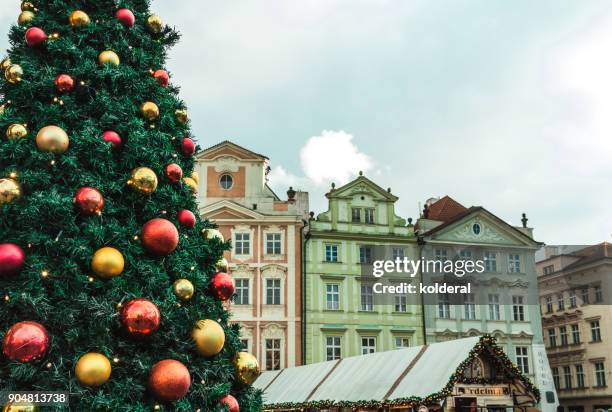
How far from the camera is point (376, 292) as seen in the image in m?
26.1

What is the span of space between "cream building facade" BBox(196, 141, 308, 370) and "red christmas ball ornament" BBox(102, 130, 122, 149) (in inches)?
772

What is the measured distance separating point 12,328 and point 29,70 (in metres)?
2.09

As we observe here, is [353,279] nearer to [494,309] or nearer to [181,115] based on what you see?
[494,309]

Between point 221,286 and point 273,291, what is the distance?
2009 centimetres

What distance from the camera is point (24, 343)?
416 cm

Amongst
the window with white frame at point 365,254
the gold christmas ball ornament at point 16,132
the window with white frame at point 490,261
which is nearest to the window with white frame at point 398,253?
the window with white frame at point 365,254

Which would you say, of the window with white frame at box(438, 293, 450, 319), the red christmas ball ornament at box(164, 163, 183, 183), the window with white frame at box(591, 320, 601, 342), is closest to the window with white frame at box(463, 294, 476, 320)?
the window with white frame at box(438, 293, 450, 319)

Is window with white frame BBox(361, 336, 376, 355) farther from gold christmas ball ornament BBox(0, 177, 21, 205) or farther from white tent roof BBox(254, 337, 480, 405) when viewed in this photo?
gold christmas ball ornament BBox(0, 177, 21, 205)

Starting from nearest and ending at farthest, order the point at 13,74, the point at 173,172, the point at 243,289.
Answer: the point at 13,74 → the point at 173,172 → the point at 243,289

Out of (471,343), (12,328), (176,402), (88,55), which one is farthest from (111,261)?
(471,343)

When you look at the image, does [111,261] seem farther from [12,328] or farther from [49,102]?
[49,102]

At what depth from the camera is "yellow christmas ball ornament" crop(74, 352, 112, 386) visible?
13.8 feet

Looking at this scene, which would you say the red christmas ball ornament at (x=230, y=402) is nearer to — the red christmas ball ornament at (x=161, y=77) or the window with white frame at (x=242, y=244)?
the red christmas ball ornament at (x=161, y=77)

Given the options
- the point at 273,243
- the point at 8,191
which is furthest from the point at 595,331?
the point at 8,191
